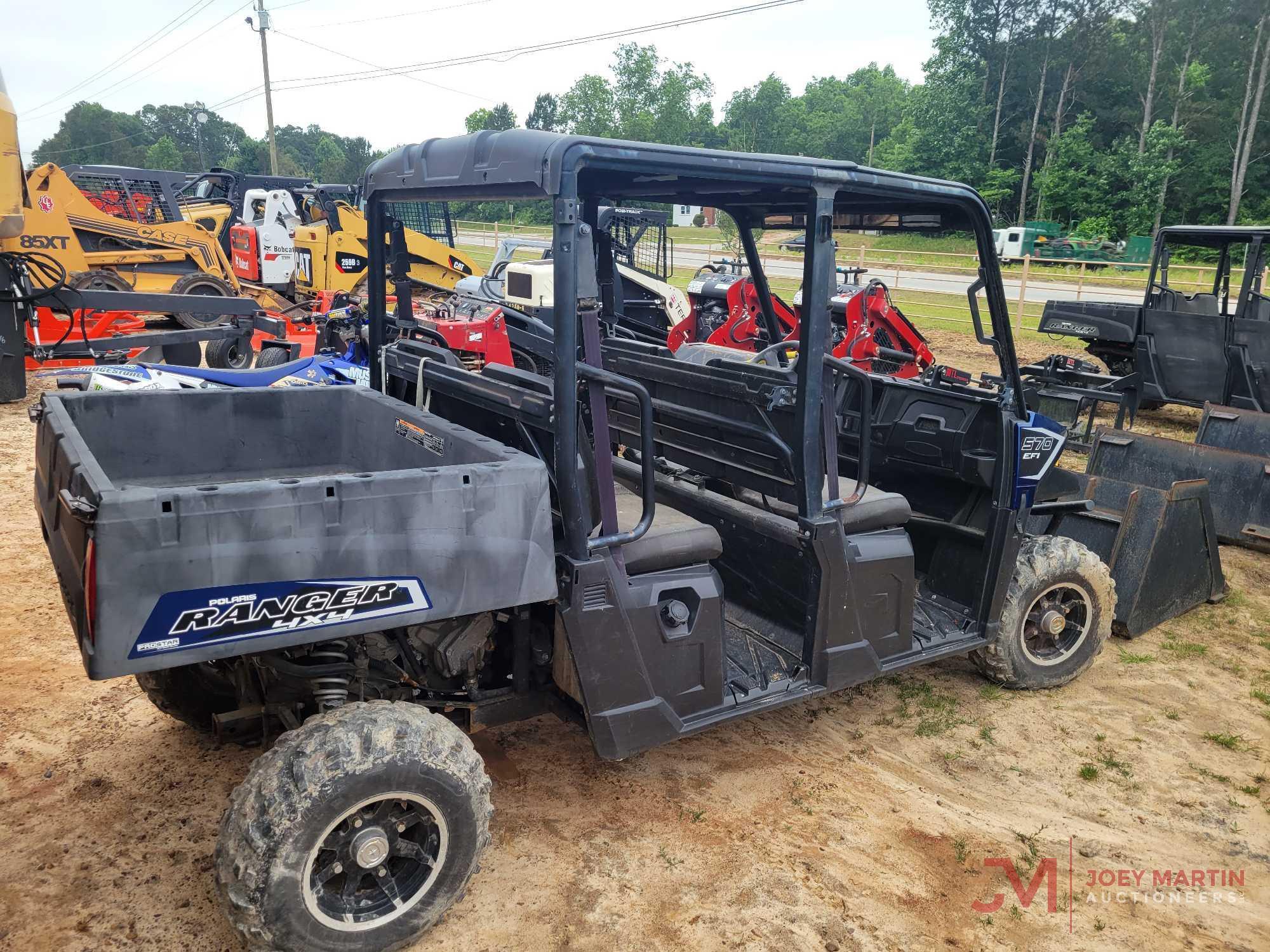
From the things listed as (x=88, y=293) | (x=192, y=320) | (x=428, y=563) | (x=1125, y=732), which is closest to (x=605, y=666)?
(x=428, y=563)

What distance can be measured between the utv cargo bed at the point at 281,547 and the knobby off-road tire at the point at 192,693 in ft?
2.74

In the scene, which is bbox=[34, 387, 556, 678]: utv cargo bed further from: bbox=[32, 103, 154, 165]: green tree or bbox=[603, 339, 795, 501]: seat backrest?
bbox=[32, 103, 154, 165]: green tree

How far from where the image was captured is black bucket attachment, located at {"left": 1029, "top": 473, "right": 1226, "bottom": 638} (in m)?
5.28

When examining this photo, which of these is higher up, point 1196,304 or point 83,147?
point 83,147

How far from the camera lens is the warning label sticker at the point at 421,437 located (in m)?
3.22

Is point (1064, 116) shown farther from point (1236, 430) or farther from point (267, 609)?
point (267, 609)

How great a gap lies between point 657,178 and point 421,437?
1.26 m

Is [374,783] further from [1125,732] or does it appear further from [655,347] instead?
[1125,732]

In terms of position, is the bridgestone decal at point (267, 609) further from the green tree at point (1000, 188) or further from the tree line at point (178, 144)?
the tree line at point (178, 144)

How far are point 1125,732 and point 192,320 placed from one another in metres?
11.5

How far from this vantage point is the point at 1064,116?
4412 centimetres

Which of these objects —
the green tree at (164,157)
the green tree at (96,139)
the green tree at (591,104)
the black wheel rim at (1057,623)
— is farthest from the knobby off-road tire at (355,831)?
the green tree at (96,139)

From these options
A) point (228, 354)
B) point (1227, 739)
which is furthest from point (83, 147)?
point (1227, 739)

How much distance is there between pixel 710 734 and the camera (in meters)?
4.13
